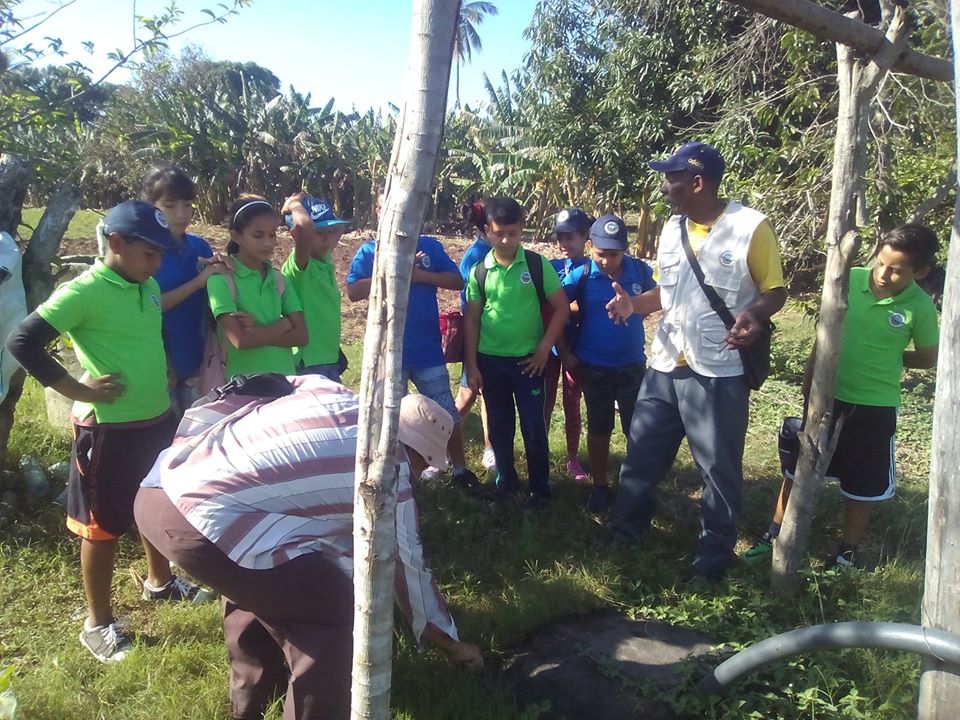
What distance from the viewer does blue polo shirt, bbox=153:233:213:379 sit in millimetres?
3406

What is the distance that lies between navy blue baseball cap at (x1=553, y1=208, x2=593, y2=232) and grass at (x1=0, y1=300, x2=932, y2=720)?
5.11 ft

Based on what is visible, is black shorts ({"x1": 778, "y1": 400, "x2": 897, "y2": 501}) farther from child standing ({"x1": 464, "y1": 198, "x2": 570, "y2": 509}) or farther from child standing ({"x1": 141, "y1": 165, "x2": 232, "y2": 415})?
child standing ({"x1": 141, "y1": 165, "x2": 232, "y2": 415})

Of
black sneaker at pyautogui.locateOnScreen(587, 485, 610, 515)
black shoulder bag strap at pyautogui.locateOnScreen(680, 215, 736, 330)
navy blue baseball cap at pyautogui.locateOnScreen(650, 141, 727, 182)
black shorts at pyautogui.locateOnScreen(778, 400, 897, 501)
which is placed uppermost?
navy blue baseball cap at pyautogui.locateOnScreen(650, 141, 727, 182)

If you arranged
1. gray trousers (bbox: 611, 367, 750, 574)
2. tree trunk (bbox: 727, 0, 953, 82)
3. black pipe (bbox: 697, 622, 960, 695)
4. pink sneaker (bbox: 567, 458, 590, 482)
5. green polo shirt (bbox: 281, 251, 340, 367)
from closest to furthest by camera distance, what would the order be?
black pipe (bbox: 697, 622, 960, 695) < tree trunk (bbox: 727, 0, 953, 82) < gray trousers (bbox: 611, 367, 750, 574) < green polo shirt (bbox: 281, 251, 340, 367) < pink sneaker (bbox: 567, 458, 590, 482)

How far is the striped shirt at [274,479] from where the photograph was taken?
219 centimetres

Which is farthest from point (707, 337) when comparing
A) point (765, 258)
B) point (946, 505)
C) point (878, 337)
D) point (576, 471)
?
point (576, 471)

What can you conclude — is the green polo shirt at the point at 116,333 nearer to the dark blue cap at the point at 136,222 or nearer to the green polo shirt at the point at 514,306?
the dark blue cap at the point at 136,222

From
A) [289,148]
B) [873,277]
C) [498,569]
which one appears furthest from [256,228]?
[289,148]

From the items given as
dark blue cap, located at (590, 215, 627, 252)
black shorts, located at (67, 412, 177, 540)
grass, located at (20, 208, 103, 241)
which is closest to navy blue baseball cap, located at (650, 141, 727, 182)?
dark blue cap, located at (590, 215, 627, 252)

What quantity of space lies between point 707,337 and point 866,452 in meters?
1.01

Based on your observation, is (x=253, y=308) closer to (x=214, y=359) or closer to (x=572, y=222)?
(x=214, y=359)

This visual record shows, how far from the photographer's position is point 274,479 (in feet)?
7.20

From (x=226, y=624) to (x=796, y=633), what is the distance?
75.1 inches

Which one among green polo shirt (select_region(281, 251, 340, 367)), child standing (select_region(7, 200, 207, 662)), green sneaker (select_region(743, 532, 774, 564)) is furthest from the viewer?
green polo shirt (select_region(281, 251, 340, 367))
